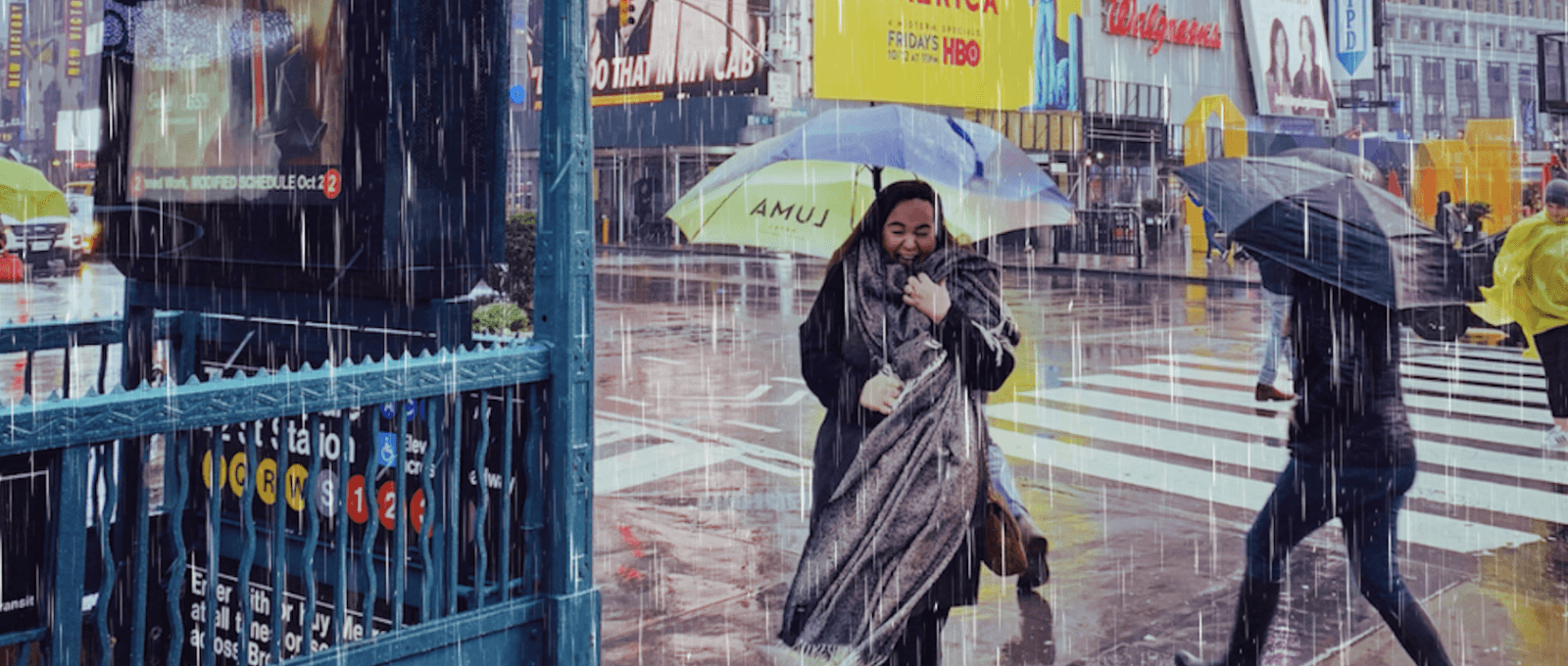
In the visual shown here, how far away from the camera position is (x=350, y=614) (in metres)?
3.58

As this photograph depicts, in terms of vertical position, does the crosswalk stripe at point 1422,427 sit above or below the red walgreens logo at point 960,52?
below

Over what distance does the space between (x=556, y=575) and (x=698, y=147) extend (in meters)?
41.7

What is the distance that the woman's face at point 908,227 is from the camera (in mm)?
4934

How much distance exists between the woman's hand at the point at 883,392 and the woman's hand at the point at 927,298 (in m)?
0.27

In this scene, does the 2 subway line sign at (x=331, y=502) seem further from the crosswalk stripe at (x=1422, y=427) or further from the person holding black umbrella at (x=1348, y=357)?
the crosswalk stripe at (x=1422, y=427)

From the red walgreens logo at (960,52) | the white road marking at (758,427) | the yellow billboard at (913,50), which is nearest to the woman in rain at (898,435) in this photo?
the white road marking at (758,427)

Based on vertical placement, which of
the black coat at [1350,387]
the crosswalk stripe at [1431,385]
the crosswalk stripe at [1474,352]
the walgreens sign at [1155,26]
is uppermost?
the walgreens sign at [1155,26]

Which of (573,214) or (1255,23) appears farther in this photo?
(1255,23)

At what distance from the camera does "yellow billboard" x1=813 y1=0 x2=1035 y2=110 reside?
40750 mm

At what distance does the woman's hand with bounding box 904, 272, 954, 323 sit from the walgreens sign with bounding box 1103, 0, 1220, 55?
154 feet

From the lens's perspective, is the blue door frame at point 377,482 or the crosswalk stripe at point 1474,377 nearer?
the blue door frame at point 377,482

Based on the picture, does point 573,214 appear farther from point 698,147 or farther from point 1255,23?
point 1255,23

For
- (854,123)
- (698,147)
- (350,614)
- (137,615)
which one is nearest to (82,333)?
(350,614)

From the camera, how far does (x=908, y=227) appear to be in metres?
4.93
